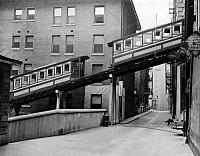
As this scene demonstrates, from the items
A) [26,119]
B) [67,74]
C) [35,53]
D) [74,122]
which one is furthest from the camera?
[35,53]

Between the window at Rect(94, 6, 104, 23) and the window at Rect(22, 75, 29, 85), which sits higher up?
the window at Rect(94, 6, 104, 23)

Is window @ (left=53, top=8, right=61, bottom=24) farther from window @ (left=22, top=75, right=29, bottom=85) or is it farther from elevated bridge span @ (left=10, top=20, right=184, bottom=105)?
window @ (left=22, top=75, right=29, bottom=85)

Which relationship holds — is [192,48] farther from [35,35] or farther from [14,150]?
[35,35]

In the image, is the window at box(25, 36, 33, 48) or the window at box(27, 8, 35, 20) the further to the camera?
the window at box(27, 8, 35, 20)

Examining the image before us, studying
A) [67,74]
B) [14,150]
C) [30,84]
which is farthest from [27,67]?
[14,150]

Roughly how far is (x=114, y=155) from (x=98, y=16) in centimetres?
2466

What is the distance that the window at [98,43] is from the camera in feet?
110

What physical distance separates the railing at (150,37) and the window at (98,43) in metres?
5.08

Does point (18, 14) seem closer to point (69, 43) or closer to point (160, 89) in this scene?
point (69, 43)

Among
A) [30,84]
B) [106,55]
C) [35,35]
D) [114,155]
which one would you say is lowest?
[114,155]

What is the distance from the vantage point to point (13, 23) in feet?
119

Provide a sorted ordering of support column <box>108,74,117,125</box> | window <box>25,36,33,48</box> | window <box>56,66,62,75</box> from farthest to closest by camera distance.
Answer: window <box>25,36,33,48</box>
window <box>56,66,62,75</box>
support column <box>108,74,117,125</box>

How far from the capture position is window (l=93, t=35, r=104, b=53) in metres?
33.6

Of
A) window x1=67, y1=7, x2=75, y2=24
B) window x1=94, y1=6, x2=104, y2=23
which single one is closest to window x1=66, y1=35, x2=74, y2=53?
window x1=67, y1=7, x2=75, y2=24
